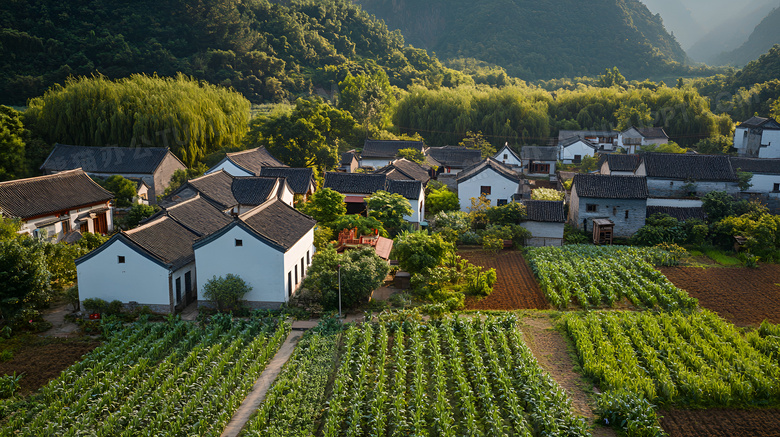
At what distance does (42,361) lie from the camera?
14.5m

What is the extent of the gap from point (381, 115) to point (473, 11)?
6382 centimetres

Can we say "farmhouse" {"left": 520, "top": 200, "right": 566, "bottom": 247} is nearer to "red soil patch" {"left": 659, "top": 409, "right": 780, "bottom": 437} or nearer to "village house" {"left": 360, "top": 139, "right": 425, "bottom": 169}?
"red soil patch" {"left": 659, "top": 409, "right": 780, "bottom": 437}

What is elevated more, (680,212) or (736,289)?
(680,212)

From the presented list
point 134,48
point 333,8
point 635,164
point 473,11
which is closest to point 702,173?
point 635,164

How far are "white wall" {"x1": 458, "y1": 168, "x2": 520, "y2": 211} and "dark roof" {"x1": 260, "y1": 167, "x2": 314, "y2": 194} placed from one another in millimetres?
9393

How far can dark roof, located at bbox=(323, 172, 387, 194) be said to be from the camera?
30641mm

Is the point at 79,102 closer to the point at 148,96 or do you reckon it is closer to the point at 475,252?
the point at 148,96

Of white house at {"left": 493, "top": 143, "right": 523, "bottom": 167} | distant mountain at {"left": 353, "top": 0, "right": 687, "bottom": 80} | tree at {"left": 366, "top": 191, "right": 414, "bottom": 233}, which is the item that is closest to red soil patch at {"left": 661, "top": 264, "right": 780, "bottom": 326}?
tree at {"left": 366, "top": 191, "right": 414, "bottom": 233}

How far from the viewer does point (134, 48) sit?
49.2 meters

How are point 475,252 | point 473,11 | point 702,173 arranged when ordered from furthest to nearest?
point 473,11
point 702,173
point 475,252

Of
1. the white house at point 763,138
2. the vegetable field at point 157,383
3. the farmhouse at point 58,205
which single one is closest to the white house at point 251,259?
the vegetable field at point 157,383

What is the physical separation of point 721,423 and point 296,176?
25.2m

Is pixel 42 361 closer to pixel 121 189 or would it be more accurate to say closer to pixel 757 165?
pixel 121 189

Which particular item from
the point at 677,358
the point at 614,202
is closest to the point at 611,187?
the point at 614,202
